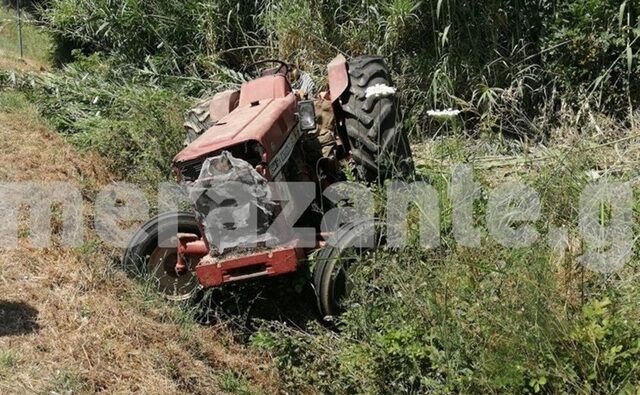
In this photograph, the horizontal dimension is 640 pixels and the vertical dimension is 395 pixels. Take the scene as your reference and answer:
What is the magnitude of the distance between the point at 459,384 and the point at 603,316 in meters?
0.60

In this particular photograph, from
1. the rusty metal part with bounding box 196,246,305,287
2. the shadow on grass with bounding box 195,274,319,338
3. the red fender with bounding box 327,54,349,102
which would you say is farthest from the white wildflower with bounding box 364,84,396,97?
the shadow on grass with bounding box 195,274,319,338

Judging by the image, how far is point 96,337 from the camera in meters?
3.87

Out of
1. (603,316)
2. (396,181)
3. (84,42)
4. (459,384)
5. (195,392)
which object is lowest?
(195,392)

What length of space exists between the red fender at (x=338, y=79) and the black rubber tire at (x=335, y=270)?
3.31 ft

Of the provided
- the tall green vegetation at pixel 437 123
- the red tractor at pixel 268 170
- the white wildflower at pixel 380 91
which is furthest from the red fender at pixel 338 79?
the tall green vegetation at pixel 437 123

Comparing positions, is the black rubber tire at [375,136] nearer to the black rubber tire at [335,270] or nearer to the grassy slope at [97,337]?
the black rubber tire at [335,270]

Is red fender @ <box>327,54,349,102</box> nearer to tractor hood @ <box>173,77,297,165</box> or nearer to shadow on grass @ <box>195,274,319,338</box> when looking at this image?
tractor hood @ <box>173,77,297,165</box>

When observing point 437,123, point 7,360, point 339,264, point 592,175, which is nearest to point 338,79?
point 339,264

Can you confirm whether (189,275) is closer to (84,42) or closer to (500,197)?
(500,197)

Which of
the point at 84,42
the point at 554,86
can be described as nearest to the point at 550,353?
the point at 554,86

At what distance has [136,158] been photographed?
5961 millimetres

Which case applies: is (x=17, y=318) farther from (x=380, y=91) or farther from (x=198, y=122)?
(x=380, y=91)

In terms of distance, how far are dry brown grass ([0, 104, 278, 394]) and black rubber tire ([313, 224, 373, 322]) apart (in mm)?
443

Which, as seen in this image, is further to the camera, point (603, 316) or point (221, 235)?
point (221, 235)
